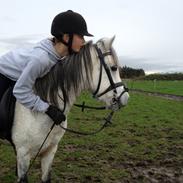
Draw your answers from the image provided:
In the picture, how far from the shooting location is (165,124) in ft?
41.8

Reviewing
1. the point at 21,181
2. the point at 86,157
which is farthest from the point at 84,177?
the point at 21,181

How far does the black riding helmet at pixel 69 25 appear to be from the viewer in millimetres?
4070

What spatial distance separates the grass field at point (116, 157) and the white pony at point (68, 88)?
118cm

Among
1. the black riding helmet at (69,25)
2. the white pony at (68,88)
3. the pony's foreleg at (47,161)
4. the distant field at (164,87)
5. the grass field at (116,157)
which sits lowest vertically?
the distant field at (164,87)

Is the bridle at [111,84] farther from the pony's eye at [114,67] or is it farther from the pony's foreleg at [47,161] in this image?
the pony's foreleg at [47,161]

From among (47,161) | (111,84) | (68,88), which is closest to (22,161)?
(47,161)

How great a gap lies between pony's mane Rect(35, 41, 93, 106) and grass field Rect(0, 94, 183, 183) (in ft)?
4.70

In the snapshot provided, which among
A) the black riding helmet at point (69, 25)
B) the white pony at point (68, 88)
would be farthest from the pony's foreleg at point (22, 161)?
the black riding helmet at point (69, 25)

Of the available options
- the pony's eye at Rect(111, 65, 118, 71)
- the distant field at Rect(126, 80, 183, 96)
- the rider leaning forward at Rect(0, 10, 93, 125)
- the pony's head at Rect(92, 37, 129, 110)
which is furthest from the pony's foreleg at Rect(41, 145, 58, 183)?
the distant field at Rect(126, 80, 183, 96)

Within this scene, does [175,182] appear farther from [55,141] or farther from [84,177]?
[55,141]

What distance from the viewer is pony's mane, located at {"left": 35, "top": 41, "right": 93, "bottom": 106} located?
13.4 feet

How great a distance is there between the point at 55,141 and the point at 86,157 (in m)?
3.29

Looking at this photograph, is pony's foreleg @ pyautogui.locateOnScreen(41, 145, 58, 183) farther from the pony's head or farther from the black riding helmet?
the black riding helmet

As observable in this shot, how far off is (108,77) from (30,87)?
2.66 feet
